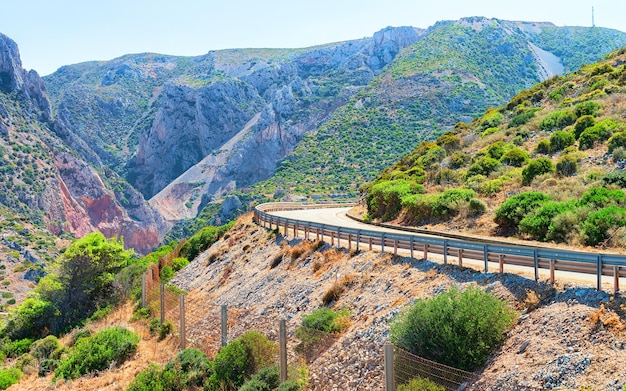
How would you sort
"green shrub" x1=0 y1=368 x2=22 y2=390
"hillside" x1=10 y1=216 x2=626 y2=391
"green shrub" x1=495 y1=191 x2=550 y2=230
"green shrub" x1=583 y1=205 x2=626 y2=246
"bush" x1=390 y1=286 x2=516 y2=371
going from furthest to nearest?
"green shrub" x1=495 y1=191 x2=550 y2=230 → "green shrub" x1=0 y1=368 x2=22 y2=390 → "green shrub" x1=583 y1=205 x2=626 y2=246 → "bush" x1=390 y1=286 x2=516 y2=371 → "hillside" x1=10 y1=216 x2=626 y2=391

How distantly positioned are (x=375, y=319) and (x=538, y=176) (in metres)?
17.8

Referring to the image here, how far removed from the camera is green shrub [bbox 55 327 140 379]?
21172 mm

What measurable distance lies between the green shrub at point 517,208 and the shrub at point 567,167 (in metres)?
5.01

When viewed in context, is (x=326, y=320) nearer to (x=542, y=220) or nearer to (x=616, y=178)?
(x=542, y=220)

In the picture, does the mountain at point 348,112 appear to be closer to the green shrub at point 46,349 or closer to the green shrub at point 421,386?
the green shrub at point 46,349

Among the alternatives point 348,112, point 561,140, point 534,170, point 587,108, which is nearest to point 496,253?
point 534,170

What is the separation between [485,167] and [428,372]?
26.3 meters

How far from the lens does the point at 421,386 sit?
33.5 feet

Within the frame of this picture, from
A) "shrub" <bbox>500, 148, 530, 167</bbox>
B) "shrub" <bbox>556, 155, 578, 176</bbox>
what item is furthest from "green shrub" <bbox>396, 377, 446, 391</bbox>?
"shrub" <bbox>500, 148, 530, 167</bbox>

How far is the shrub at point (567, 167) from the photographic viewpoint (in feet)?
95.3

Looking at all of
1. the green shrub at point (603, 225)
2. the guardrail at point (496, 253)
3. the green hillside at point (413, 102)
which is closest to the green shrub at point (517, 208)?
the green shrub at point (603, 225)

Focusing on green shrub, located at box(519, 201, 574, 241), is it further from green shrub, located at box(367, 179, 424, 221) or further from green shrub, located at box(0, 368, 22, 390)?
green shrub, located at box(0, 368, 22, 390)

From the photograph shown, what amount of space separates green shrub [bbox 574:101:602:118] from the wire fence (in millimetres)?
31453

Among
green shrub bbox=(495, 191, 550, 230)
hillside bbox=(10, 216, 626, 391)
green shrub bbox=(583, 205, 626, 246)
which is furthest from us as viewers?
green shrub bbox=(495, 191, 550, 230)
